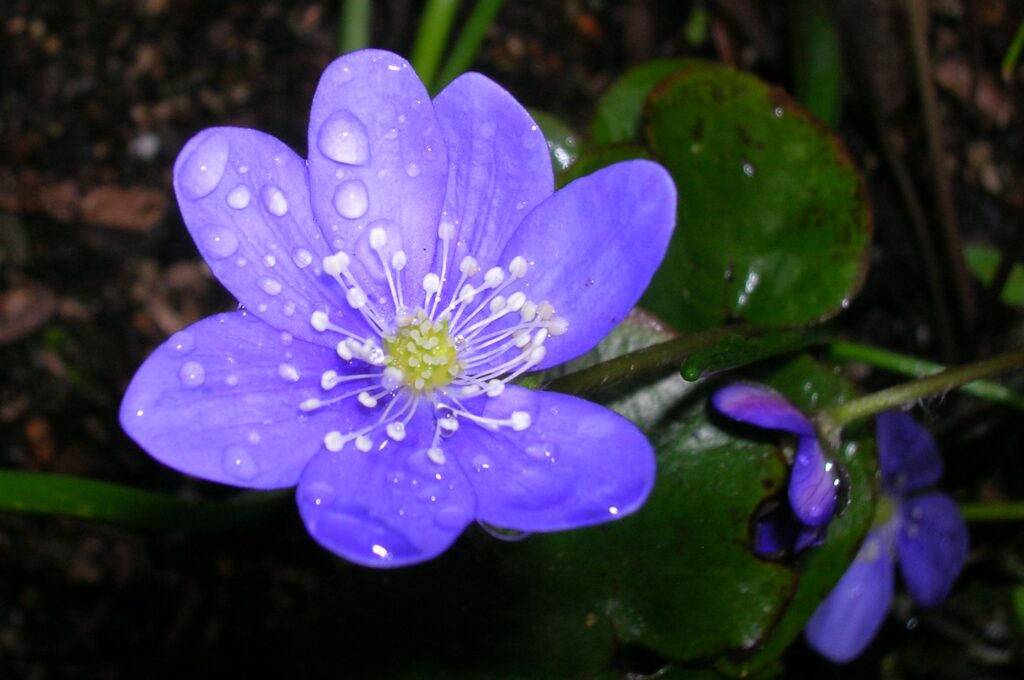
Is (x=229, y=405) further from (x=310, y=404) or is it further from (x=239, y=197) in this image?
(x=239, y=197)

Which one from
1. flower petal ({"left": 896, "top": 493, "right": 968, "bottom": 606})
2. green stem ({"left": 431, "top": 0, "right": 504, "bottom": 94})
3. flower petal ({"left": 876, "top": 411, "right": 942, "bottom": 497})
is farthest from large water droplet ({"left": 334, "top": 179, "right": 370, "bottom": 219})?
flower petal ({"left": 896, "top": 493, "right": 968, "bottom": 606})

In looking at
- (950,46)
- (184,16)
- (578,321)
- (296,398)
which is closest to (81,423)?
(184,16)

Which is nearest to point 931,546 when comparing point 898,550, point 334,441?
point 898,550

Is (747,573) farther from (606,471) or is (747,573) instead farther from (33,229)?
(33,229)

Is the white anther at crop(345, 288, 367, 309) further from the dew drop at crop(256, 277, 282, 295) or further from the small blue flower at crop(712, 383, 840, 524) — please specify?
the small blue flower at crop(712, 383, 840, 524)

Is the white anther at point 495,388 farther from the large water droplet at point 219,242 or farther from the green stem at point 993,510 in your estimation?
the green stem at point 993,510

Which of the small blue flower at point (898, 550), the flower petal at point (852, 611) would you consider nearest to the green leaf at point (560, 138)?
the small blue flower at point (898, 550)
